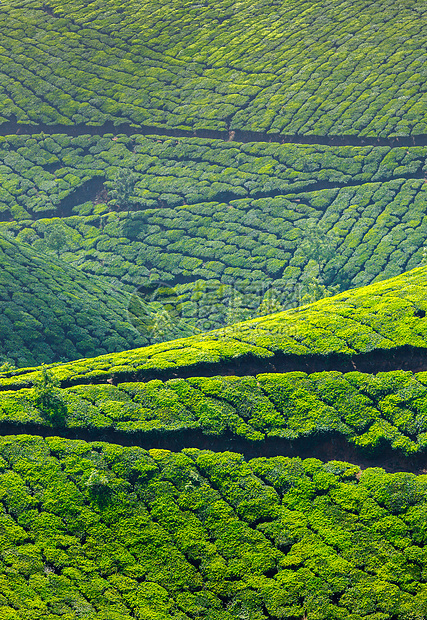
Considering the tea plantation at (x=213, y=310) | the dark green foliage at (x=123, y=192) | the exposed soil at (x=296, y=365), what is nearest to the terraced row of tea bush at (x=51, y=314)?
the tea plantation at (x=213, y=310)

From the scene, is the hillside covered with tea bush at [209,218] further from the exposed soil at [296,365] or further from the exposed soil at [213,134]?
the exposed soil at [296,365]

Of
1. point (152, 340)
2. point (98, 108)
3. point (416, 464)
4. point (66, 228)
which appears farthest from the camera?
point (98, 108)

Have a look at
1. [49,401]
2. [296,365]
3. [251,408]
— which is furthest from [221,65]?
[49,401]

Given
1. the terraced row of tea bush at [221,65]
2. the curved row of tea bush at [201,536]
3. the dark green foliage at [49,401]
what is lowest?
the curved row of tea bush at [201,536]

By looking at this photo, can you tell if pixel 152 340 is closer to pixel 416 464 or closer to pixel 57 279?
pixel 57 279

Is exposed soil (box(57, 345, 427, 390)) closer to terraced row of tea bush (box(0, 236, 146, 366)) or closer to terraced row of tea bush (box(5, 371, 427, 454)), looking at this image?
terraced row of tea bush (box(5, 371, 427, 454))

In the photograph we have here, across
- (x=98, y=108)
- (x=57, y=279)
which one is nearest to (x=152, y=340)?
(x=57, y=279)
